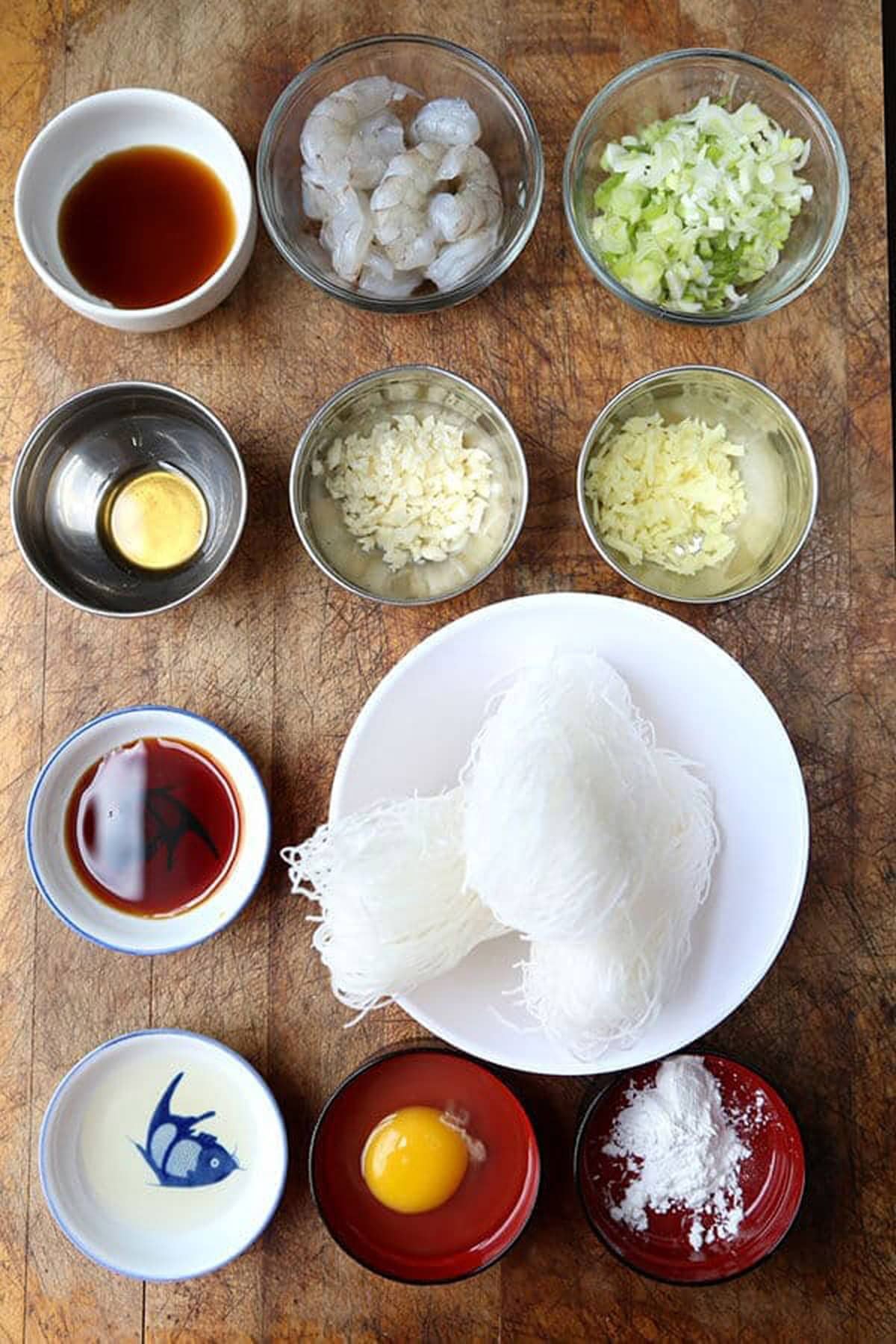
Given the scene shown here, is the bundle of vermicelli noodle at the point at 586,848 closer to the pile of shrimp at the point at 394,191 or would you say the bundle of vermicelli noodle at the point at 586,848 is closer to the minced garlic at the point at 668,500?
the minced garlic at the point at 668,500

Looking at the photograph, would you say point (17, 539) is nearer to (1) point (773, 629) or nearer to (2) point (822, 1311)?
(1) point (773, 629)

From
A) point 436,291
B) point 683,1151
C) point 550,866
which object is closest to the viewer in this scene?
point 550,866

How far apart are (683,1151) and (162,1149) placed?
747mm

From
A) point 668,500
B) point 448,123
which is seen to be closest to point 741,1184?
point 668,500

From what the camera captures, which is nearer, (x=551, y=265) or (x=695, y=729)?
(x=695, y=729)

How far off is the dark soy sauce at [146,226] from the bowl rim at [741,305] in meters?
0.52

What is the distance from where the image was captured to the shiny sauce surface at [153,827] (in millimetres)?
1780

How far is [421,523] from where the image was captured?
178 cm

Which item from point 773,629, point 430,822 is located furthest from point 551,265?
point 430,822

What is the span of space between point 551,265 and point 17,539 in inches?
34.8

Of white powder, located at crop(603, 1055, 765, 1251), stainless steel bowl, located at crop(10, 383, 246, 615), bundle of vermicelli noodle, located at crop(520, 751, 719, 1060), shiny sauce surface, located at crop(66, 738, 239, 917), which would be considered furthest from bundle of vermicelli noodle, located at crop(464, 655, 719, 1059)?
stainless steel bowl, located at crop(10, 383, 246, 615)

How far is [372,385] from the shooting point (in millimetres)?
1775

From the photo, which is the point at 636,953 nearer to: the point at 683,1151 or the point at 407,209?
the point at 683,1151

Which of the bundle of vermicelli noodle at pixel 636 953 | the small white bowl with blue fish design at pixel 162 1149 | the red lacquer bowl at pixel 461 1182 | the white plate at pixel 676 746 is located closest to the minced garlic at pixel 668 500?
the white plate at pixel 676 746
